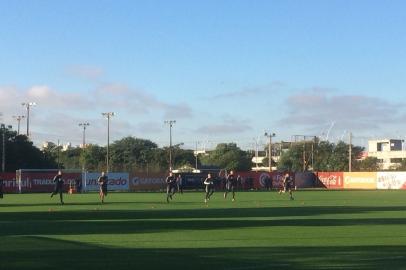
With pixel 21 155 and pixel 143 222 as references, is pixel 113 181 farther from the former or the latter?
pixel 143 222

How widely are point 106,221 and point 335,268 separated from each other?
45.4 feet

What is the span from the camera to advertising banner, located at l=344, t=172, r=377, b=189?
8588cm

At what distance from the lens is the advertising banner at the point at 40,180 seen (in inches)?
2830

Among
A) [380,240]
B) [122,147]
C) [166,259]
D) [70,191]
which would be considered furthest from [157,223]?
[122,147]

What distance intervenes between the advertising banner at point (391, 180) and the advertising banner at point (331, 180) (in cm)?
544

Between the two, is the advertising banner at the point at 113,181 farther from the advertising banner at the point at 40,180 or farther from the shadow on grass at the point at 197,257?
the shadow on grass at the point at 197,257

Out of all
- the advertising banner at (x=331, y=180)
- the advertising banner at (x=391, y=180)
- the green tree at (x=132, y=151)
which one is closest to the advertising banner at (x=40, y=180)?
the advertising banner at (x=331, y=180)

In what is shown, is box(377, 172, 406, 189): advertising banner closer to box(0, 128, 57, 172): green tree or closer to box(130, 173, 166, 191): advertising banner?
box(130, 173, 166, 191): advertising banner

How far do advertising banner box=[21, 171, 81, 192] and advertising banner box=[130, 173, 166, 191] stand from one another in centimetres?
644

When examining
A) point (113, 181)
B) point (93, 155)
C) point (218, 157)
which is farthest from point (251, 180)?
→ point (218, 157)

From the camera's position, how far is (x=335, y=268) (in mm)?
13414

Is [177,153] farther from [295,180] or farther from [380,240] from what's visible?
[380,240]

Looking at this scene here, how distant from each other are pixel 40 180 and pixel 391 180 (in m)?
38.2

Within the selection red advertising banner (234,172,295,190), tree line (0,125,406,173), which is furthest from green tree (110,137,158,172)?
red advertising banner (234,172,295,190)
